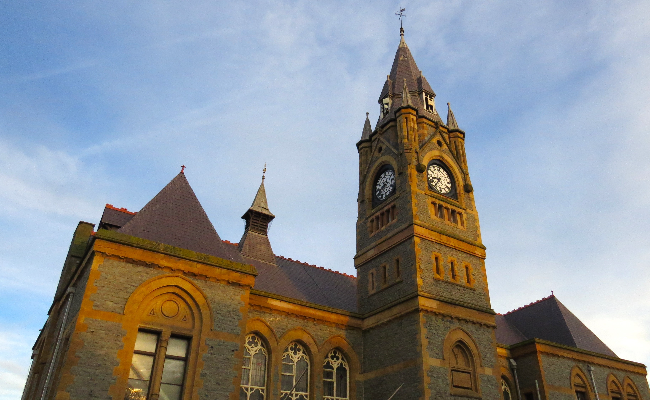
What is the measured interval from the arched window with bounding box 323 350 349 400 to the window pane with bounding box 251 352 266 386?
10.2 feet

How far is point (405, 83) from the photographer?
2934cm

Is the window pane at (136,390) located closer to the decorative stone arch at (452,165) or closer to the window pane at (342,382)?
the window pane at (342,382)

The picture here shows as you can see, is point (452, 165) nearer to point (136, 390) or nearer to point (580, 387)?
point (580, 387)

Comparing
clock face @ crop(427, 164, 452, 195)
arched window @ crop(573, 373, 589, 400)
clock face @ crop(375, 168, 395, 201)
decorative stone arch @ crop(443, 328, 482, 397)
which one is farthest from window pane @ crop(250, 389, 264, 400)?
arched window @ crop(573, 373, 589, 400)

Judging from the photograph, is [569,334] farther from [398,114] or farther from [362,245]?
[398,114]

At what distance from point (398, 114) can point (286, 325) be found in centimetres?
1343

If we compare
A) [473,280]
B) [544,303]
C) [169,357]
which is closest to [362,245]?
[473,280]

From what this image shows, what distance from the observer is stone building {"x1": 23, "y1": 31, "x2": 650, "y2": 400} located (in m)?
16.5

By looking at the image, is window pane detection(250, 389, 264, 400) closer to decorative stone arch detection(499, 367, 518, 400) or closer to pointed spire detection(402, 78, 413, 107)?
decorative stone arch detection(499, 367, 518, 400)

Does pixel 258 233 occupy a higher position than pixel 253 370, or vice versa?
pixel 258 233

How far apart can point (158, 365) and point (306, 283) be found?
11.6 metres

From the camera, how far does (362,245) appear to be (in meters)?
27.3

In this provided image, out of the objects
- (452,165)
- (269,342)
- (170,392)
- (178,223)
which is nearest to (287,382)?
(269,342)

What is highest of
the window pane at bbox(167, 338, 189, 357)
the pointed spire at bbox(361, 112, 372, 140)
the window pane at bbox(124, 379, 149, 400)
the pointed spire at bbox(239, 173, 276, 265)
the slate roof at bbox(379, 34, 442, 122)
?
the slate roof at bbox(379, 34, 442, 122)
